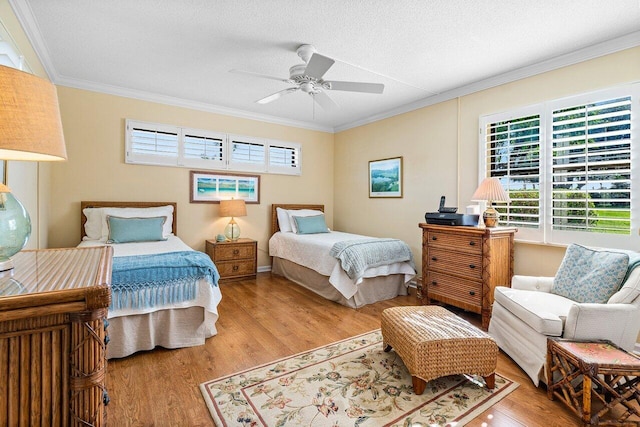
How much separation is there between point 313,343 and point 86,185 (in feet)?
11.5

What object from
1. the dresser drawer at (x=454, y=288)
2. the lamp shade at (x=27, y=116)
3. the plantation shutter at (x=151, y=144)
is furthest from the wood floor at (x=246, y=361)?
the plantation shutter at (x=151, y=144)

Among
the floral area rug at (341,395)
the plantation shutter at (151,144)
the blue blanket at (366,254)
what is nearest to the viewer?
the floral area rug at (341,395)

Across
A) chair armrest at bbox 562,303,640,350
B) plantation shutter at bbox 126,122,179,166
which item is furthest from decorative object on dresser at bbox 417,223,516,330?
plantation shutter at bbox 126,122,179,166

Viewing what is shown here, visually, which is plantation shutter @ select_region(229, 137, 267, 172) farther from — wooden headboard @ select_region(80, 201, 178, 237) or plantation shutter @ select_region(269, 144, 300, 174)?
wooden headboard @ select_region(80, 201, 178, 237)

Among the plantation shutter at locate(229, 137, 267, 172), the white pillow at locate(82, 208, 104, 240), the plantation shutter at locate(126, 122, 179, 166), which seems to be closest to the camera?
the white pillow at locate(82, 208, 104, 240)

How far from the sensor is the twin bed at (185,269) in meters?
2.37

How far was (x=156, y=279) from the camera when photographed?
240 centimetres

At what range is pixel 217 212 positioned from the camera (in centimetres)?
482

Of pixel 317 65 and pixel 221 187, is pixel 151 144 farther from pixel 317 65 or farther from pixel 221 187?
pixel 317 65

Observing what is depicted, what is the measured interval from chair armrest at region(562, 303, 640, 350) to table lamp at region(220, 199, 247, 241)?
396 centimetres

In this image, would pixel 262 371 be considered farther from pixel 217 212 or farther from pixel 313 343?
pixel 217 212

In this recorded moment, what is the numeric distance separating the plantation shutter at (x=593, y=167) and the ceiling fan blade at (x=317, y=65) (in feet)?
7.60

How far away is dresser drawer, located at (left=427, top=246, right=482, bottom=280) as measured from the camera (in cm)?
300

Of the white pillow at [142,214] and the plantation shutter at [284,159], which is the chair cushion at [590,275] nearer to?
the plantation shutter at [284,159]
